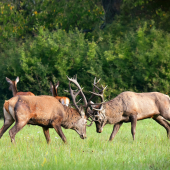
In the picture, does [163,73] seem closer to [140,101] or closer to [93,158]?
[140,101]

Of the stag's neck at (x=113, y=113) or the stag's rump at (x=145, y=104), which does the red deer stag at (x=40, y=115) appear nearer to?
the stag's neck at (x=113, y=113)

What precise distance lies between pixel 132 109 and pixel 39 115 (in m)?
2.62

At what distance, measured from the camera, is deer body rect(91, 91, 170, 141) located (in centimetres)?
880

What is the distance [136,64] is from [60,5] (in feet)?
31.4

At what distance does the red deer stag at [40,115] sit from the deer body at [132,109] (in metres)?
0.65

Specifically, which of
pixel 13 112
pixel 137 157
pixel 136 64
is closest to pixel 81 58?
pixel 136 64

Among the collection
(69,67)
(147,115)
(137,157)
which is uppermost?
(137,157)

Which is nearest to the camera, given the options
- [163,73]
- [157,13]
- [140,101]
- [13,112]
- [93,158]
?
[93,158]

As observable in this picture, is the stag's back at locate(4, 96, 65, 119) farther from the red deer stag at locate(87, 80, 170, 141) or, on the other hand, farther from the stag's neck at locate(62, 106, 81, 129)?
the red deer stag at locate(87, 80, 170, 141)

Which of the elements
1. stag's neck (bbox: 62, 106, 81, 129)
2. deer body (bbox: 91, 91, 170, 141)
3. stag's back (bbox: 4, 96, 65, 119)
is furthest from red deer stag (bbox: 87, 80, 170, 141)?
stag's back (bbox: 4, 96, 65, 119)

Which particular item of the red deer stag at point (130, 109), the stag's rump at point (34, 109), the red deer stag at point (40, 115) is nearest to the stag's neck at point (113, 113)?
the red deer stag at point (130, 109)

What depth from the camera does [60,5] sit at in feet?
78.0

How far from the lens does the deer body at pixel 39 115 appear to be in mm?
7266

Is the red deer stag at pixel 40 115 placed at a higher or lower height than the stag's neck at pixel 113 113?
higher
